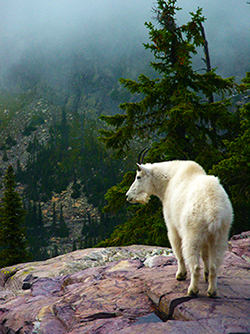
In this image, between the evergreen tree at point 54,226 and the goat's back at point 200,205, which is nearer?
the goat's back at point 200,205

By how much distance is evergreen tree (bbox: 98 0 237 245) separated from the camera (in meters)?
12.2

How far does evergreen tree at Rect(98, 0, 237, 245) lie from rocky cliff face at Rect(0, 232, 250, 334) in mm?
5301

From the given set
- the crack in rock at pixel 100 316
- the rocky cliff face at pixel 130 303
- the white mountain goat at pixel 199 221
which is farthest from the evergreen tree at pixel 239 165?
the crack in rock at pixel 100 316

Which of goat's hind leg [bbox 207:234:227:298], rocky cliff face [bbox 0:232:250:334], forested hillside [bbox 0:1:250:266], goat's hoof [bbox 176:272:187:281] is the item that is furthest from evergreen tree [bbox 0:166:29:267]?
goat's hind leg [bbox 207:234:227:298]

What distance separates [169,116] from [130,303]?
936cm

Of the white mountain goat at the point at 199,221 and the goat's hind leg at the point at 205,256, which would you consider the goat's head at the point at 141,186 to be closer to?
the white mountain goat at the point at 199,221

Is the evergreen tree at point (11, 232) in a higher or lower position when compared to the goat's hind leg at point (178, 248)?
lower

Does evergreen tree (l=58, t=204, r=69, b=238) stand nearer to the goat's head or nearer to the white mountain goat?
the goat's head

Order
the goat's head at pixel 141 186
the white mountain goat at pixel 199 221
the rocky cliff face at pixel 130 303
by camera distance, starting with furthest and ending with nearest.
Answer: the goat's head at pixel 141 186 → the white mountain goat at pixel 199 221 → the rocky cliff face at pixel 130 303

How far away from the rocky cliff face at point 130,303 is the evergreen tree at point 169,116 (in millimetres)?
5301

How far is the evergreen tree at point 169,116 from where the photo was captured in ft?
39.9

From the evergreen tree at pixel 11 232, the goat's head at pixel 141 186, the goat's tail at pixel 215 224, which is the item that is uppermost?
the goat's head at pixel 141 186

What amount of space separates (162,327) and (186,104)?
9400 mm

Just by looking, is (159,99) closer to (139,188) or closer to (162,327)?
(139,188)
